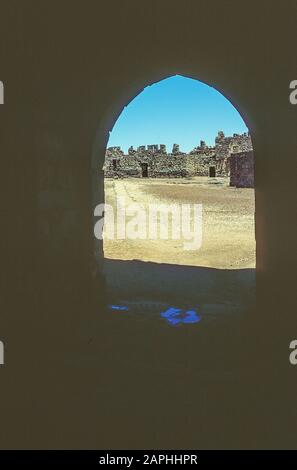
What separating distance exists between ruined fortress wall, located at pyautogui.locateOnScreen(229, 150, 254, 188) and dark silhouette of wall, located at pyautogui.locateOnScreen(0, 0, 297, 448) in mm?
22246

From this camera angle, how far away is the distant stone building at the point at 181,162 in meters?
37.4

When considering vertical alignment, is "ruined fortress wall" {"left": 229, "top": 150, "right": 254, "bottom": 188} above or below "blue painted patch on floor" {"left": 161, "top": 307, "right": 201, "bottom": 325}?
above

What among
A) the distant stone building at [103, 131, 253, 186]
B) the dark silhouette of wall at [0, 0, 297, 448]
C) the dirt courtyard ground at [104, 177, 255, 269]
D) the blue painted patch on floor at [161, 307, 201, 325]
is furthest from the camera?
the distant stone building at [103, 131, 253, 186]

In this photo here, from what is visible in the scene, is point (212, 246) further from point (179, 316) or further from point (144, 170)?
point (144, 170)

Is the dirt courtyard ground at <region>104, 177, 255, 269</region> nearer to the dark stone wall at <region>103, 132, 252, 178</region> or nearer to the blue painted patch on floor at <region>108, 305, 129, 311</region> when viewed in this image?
the blue painted patch on floor at <region>108, 305, 129, 311</region>

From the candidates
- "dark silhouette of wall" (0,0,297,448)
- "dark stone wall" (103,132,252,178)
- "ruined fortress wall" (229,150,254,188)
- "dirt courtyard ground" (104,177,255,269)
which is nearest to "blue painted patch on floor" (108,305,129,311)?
"dark silhouette of wall" (0,0,297,448)

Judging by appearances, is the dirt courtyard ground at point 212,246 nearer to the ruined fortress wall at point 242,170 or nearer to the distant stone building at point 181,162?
the ruined fortress wall at point 242,170

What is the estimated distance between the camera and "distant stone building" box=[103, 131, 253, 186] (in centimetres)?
3738

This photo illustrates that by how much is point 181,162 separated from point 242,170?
41.2 feet

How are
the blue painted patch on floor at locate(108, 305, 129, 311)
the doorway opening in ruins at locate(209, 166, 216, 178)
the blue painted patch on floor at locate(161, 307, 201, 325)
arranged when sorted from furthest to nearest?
the doorway opening in ruins at locate(209, 166, 216, 178) < the blue painted patch on floor at locate(108, 305, 129, 311) < the blue painted patch on floor at locate(161, 307, 201, 325)

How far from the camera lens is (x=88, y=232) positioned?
4918 millimetres

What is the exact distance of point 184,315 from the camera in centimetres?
508

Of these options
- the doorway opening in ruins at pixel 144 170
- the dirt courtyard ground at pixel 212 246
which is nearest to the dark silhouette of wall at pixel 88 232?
the dirt courtyard ground at pixel 212 246
